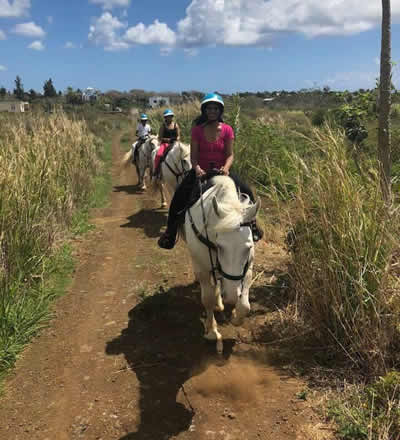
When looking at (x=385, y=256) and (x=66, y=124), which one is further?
(x=66, y=124)

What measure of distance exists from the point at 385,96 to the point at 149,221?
657cm

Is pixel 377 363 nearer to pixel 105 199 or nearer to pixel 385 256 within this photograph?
pixel 385 256

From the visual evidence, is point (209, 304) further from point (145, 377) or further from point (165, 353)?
point (145, 377)

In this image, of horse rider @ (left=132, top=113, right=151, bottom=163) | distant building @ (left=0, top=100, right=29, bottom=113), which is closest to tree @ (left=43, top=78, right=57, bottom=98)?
distant building @ (left=0, top=100, right=29, bottom=113)

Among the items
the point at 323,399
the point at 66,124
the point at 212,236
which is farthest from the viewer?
the point at 66,124

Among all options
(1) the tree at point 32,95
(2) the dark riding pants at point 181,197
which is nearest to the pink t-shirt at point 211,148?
(2) the dark riding pants at point 181,197

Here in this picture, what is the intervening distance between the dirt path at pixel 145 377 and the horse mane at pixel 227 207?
5.37 feet

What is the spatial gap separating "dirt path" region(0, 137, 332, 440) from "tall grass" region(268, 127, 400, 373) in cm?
75

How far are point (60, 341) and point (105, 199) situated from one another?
7.76 m

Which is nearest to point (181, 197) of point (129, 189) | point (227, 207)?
point (227, 207)

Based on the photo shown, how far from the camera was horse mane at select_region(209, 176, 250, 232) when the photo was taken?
11.0 ft

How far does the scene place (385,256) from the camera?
3494mm

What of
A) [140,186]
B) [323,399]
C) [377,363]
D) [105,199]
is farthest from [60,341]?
[140,186]

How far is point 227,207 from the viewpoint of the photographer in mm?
3494
